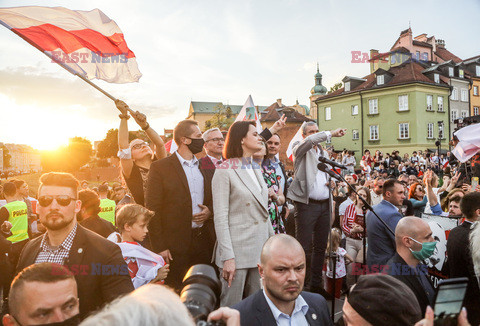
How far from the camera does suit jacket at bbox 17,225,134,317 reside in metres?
2.18

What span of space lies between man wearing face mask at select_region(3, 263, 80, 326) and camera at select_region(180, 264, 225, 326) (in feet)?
2.49

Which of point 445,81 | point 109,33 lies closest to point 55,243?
point 109,33

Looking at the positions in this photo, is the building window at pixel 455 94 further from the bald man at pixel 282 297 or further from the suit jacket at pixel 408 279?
the bald man at pixel 282 297

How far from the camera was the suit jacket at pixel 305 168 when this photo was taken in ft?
15.6

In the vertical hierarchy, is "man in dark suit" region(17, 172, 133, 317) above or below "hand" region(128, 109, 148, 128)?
below

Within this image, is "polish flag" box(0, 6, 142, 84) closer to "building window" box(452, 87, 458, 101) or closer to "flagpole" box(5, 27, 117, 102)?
"flagpole" box(5, 27, 117, 102)

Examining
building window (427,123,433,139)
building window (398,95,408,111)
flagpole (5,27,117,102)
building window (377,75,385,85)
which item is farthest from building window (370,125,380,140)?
flagpole (5,27,117,102)

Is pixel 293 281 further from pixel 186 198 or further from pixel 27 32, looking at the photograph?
pixel 27 32

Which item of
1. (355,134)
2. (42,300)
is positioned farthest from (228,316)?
(355,134)

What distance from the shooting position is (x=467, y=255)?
332 cm

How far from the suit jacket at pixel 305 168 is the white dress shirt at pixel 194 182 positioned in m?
1.59

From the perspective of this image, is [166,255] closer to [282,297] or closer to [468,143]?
[282,297]

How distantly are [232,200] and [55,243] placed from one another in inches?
61.5

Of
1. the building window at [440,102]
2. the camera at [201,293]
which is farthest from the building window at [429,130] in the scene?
the camera at [201,293]
